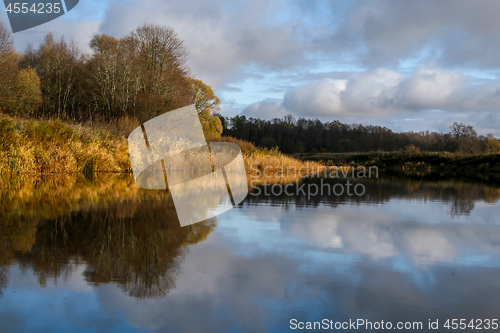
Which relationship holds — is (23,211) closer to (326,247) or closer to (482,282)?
(326,247)

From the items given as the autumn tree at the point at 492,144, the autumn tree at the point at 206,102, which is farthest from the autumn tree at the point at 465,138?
the autumn tree at the point at 206,102

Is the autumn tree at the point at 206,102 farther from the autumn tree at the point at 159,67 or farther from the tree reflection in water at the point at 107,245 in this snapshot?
the tree reflection in water at the point at 107,245

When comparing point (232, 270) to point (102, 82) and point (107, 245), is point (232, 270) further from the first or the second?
point (102, 82)

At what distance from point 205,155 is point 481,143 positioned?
142 feet

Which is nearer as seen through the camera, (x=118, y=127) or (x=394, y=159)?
(x=118, y=127)

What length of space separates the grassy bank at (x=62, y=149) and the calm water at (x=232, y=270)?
742 centimetres

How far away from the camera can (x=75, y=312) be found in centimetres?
279

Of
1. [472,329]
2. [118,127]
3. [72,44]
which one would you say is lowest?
[472,329]

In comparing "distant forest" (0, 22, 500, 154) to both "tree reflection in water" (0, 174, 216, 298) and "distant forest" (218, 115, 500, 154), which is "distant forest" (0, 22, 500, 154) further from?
"distant forest" (218, 115, 500, 154)

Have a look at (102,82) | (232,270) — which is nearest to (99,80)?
(102,82)

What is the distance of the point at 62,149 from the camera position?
15.6m

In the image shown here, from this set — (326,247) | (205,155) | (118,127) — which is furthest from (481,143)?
(326,247)

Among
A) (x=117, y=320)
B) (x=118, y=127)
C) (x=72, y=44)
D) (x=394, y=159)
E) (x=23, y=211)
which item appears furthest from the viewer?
(x=394, y=159)

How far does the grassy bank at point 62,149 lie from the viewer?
13484 millimetres
